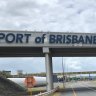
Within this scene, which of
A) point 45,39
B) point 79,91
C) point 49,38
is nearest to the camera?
point 45,39

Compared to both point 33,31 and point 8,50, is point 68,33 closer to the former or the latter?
point 33,31

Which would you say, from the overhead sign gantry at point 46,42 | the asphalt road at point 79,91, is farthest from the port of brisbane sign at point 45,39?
the asphalt road at point 79,91

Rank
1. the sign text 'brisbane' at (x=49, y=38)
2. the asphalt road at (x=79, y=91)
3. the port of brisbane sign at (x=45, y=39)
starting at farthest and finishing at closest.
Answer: the sign text 'brisbane' at (x=49, y=38)
the port of brisbane sign at (x=45, y=39)
the asphalt road at (x=79, y=91)

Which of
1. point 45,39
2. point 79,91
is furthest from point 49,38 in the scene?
point 79,91

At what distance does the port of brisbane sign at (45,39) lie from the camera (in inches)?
2106

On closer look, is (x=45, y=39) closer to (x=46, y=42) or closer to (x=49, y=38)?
(x=46, y=42)

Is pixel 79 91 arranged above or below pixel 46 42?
below

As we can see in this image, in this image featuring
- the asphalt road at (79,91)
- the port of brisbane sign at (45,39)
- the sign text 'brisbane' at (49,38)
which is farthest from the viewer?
the sign text 'brisbane' at (49,38)

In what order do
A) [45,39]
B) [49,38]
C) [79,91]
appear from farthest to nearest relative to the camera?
[79,91] < [49,38] < [45,39]

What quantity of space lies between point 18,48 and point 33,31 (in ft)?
11.9

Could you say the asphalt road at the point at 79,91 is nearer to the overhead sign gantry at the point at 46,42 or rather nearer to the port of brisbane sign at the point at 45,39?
the overhead sign gantry at the point at 46,42

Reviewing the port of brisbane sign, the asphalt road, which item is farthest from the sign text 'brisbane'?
the asphalt road

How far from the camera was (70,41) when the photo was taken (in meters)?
55.9

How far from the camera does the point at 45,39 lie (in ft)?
180
